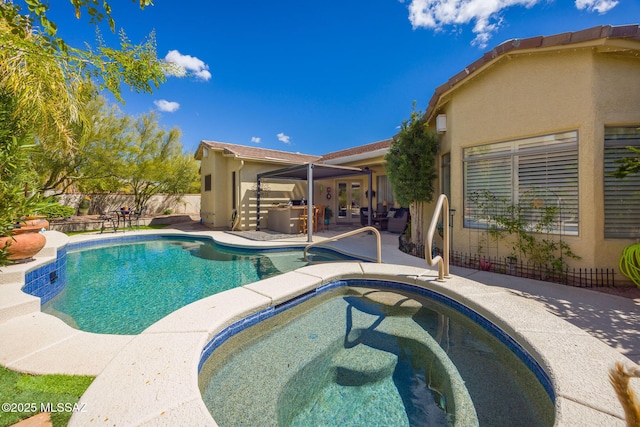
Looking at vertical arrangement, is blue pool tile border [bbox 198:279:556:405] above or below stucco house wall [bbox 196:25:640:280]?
below

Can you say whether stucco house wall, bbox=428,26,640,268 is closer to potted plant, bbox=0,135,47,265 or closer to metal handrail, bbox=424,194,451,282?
metal handrail, bbox=424,194,451,282

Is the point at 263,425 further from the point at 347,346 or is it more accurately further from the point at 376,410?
the point at 347,346

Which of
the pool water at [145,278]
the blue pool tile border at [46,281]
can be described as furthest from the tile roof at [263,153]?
the blue pool tile border at [46,281]

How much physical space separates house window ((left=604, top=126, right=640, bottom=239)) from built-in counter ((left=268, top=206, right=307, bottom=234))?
32.2 ft

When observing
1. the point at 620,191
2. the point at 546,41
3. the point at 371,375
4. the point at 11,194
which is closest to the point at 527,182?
the point at 620,191

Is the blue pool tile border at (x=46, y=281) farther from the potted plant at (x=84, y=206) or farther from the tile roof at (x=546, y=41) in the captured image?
the potted plant at (x=84, y=206)

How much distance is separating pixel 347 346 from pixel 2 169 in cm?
441

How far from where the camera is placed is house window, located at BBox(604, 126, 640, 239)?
16.7 feet

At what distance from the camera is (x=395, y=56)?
571 inches

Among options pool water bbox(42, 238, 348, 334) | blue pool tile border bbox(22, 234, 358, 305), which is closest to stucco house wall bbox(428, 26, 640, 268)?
blue pool tile border bbox(22, 234, 358, 305)

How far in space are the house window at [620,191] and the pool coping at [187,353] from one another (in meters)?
3.29

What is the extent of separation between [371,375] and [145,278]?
6.39m

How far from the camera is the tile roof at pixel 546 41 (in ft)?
15.2

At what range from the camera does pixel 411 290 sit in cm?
501
